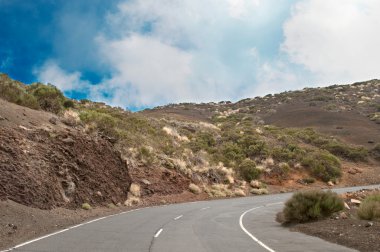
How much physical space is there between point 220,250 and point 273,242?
2.49 m

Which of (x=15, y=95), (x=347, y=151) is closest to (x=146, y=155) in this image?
(x=15, y=95)

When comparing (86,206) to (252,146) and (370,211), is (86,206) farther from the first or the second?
(252,146)

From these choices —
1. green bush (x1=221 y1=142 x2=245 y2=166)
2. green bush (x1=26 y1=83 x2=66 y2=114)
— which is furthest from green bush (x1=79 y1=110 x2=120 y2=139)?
green bush (x1=221 y1=142 x2=245 y2=166)

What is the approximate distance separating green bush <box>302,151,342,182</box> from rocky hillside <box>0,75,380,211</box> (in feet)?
0.43

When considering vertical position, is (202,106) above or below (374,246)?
above

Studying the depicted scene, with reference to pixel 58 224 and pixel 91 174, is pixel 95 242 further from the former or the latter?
pixel 91 174

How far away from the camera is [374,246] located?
11016mm

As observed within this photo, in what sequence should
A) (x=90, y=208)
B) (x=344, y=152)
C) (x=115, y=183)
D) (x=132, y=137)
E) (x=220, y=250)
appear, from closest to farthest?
(x=220, y=250), (x=90, y=208), (x=115, y=183), (x=132, y=137), (x=344, y=152)

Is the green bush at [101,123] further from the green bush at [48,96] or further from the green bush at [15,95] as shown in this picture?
the green bush at [15,95]

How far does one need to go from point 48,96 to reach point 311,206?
24.5 m

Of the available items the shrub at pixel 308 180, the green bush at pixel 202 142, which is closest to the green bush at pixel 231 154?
Result: the green bush at pixel 202 142

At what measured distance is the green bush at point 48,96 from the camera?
32.7 m

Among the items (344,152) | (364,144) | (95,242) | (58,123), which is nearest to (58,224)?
(95,242)

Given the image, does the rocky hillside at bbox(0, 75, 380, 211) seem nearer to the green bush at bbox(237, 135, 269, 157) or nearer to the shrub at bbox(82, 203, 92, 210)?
the green bush at bbox(237, 135, 269, 157)
